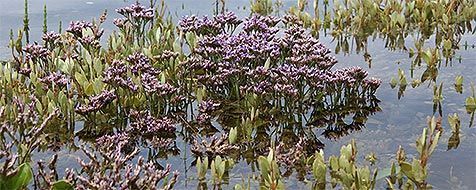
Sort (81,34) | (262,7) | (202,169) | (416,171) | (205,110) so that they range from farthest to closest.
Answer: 1. (262,7)
2. (81,34)
3. (205,110)
4. (202,169)
5. (416,171)

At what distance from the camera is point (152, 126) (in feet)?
14.8

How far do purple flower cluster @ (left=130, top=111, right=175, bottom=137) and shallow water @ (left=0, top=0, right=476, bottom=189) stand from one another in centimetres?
10

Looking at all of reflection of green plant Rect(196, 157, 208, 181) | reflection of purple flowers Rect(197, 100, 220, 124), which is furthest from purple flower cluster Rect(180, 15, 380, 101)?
reflection of green plant Rect(196, 157, 208, 181)

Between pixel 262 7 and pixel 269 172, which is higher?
pixel 262 7

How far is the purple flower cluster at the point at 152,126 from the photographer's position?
452cm

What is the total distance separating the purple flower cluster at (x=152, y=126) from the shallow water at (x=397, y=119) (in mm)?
101

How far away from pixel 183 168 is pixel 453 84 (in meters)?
2.67

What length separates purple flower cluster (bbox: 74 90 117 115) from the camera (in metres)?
4.62

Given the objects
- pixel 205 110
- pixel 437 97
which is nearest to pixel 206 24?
pixel 205 110

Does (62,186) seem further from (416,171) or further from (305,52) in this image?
(305,52)

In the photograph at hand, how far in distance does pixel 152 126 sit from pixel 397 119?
5.58ft

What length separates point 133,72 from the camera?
5098 millimetres

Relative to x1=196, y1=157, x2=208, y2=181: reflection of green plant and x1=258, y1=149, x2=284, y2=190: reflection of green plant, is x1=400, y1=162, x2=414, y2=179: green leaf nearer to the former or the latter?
x1=258, y1=149, x2=284, y2=190: reflection of green plant

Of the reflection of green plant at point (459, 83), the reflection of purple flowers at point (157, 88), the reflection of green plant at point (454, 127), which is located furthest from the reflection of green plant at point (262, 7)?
the reflection of green plant at point (454, 127)
